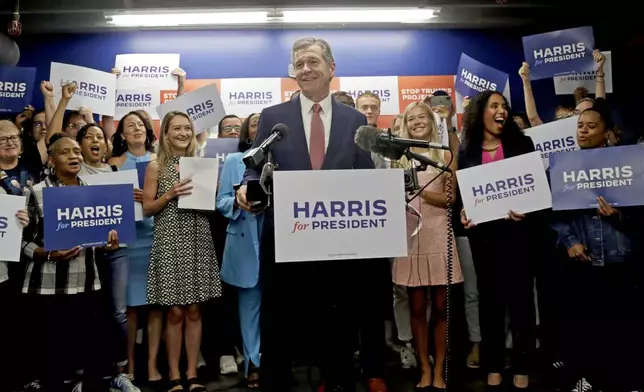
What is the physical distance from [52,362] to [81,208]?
1096mm

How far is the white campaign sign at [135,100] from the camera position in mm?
4910

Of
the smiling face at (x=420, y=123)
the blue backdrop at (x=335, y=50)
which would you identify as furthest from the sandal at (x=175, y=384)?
the blue backdrop at (x=335, y=50)

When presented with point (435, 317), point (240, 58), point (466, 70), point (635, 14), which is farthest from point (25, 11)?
point (635, 14)

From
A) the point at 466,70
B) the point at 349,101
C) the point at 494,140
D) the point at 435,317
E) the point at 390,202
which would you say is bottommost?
the point at 435,317

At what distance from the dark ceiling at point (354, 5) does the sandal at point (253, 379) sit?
10.5 ft

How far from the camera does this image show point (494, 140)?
366 centimetres

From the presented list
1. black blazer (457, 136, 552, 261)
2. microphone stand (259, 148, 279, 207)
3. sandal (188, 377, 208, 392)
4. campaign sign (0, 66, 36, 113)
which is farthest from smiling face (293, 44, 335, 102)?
campaign sign (0, 66, 36, 113)

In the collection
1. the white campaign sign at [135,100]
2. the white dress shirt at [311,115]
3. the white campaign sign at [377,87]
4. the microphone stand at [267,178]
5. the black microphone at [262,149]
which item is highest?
the white campaign sign at [377,87]

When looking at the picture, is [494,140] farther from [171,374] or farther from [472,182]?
[171,374]

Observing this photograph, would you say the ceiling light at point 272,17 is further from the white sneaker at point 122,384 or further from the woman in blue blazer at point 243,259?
the white sneaker at point 122,384

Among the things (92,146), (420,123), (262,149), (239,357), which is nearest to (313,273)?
(262,149)

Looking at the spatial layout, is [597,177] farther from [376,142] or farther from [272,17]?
[272,17]

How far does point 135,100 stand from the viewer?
4.95m

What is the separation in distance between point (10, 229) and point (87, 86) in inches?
72.0
